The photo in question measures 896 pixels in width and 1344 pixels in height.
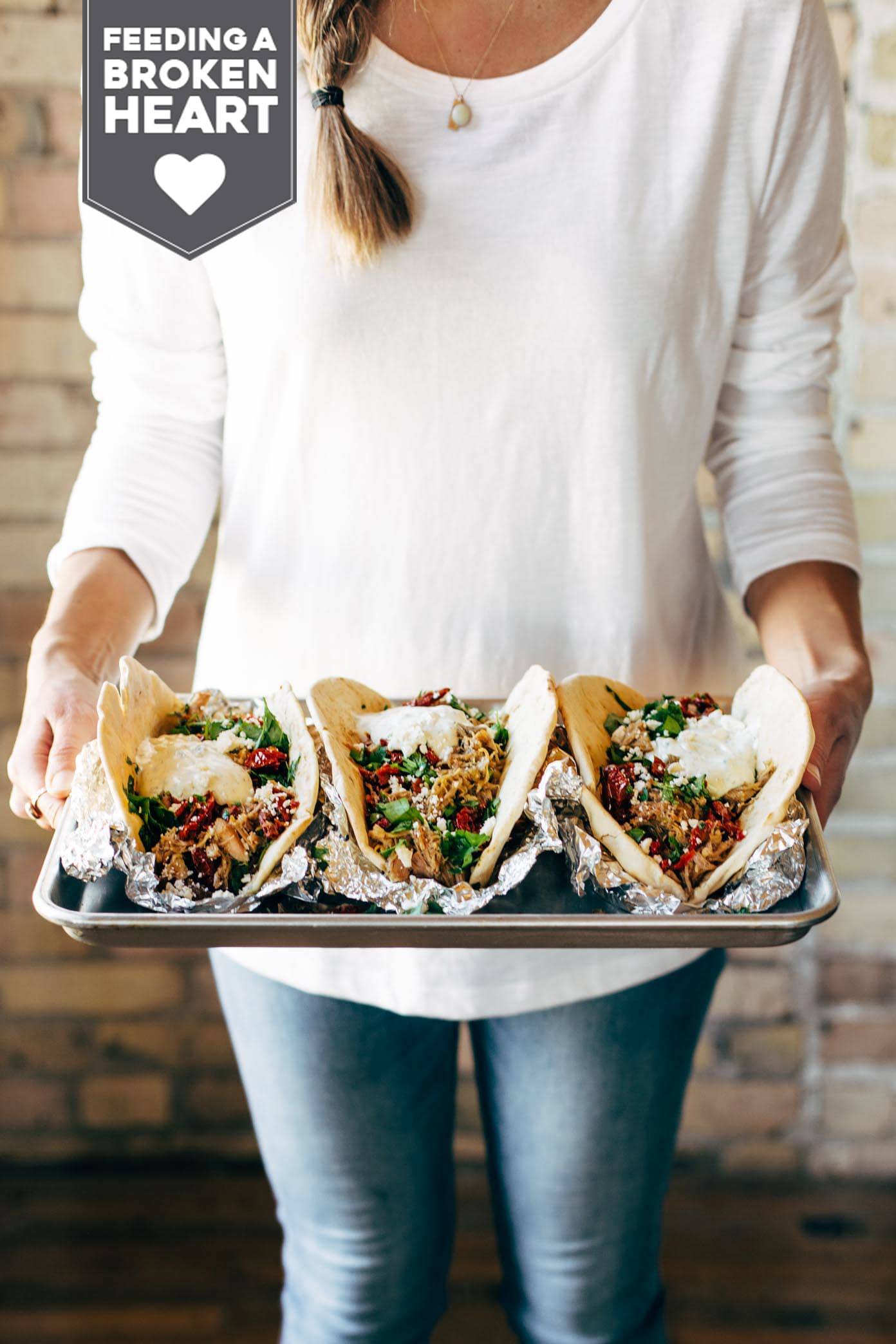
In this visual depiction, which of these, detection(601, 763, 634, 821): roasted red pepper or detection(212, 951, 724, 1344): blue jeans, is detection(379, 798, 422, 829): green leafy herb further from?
detection(212, 951, 724, 1344): blue jeans

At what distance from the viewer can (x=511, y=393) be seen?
1.02 meters

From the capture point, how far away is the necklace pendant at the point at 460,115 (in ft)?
3.15

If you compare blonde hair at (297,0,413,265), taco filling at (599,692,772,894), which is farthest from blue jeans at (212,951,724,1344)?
blonde hair at (297,0,413,265)

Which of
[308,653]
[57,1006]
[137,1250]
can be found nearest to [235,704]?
[308,653]

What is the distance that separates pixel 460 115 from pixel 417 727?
46cm

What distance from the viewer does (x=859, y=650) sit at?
1.06 m

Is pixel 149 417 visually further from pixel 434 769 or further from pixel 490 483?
pixel 434 769

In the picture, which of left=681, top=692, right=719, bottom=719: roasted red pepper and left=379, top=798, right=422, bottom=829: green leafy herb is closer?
left=379, top=798, right=422, bottom=829: green leafy herb

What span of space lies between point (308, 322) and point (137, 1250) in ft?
4.46

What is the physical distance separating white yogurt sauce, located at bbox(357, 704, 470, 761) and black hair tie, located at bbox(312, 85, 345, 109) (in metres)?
0.45

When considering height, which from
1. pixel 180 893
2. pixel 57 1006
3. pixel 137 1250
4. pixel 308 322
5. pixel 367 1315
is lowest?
pixel 137 1250

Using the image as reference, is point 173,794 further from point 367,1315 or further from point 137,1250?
point 137,1250

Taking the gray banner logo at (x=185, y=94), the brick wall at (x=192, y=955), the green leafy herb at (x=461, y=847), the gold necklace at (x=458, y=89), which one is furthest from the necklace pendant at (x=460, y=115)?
the brick wall at (x=192, y=955)

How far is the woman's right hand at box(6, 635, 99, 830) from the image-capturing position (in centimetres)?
90
